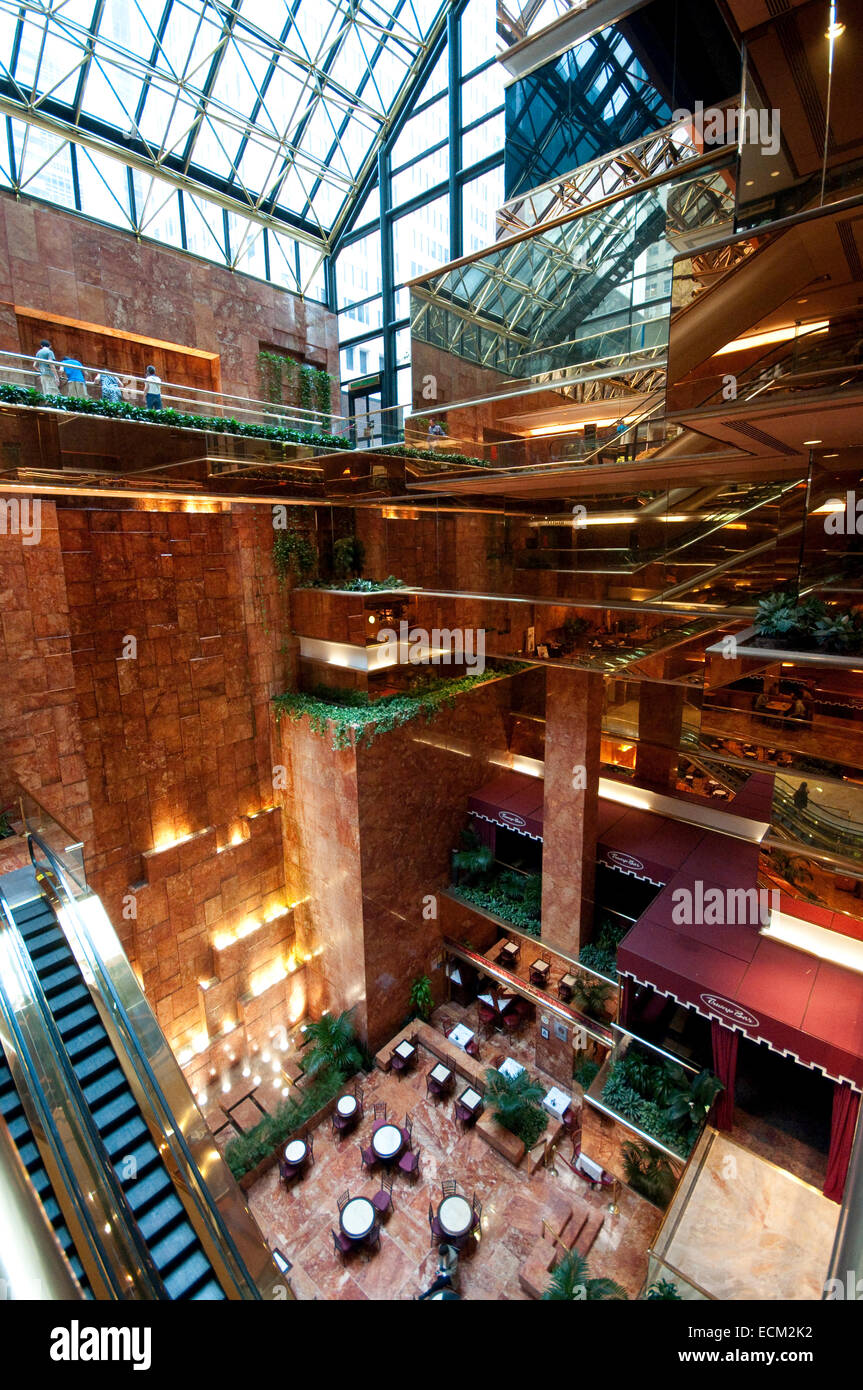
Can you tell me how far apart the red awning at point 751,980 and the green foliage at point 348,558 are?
9397 mm

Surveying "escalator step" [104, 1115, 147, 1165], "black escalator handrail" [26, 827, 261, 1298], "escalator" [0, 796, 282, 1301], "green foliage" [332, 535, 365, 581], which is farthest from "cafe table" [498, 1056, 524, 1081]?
"green foliage" [332, 535, 365, 581]

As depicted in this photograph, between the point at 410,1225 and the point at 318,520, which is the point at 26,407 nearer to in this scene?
the point at 318,520

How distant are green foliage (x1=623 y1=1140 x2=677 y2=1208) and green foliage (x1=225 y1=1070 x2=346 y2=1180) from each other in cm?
569

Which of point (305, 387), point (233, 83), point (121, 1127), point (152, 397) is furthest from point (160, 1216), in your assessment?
point (233, 83)

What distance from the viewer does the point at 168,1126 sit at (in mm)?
4953

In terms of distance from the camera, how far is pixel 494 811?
13414 mm

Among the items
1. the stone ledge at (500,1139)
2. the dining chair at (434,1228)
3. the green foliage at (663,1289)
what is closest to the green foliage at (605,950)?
the stone ledge at (500,1139)

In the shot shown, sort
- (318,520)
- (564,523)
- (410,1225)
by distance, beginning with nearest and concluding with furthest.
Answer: (410,1225)
(564,523)
(318,520)

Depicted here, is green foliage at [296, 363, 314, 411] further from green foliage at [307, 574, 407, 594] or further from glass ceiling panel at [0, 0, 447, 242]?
green foliage at [307, 574, 407, 594]

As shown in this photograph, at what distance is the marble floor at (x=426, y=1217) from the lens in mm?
8508

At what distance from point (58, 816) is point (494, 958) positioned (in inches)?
387

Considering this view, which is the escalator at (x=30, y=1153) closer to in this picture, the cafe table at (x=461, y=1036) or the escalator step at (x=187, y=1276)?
the escalator step at (x=187, y=1276)

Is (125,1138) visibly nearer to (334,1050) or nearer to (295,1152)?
(295,1152)

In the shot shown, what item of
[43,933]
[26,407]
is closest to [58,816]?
[43,933]
